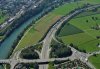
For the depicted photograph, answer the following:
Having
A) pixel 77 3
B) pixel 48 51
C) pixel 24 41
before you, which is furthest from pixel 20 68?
pixel 77 3

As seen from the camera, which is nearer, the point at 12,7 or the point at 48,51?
the point at 48,51

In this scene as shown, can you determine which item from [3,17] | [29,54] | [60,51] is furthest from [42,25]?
[29,54]

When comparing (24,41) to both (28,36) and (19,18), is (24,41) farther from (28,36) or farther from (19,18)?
(19,18)

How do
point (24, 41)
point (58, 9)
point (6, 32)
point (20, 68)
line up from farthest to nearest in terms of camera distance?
point (58, 9) → point (6, 32) → point (24, 41) → point (20, 68)

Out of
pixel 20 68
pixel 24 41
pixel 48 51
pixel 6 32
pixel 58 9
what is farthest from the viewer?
pixel 58 9

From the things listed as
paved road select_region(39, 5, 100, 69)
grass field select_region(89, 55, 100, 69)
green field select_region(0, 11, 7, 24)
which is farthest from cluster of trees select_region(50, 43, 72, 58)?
green field select_region(0, 11, 7, 24)

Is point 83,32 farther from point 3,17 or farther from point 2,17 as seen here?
point 2,17
